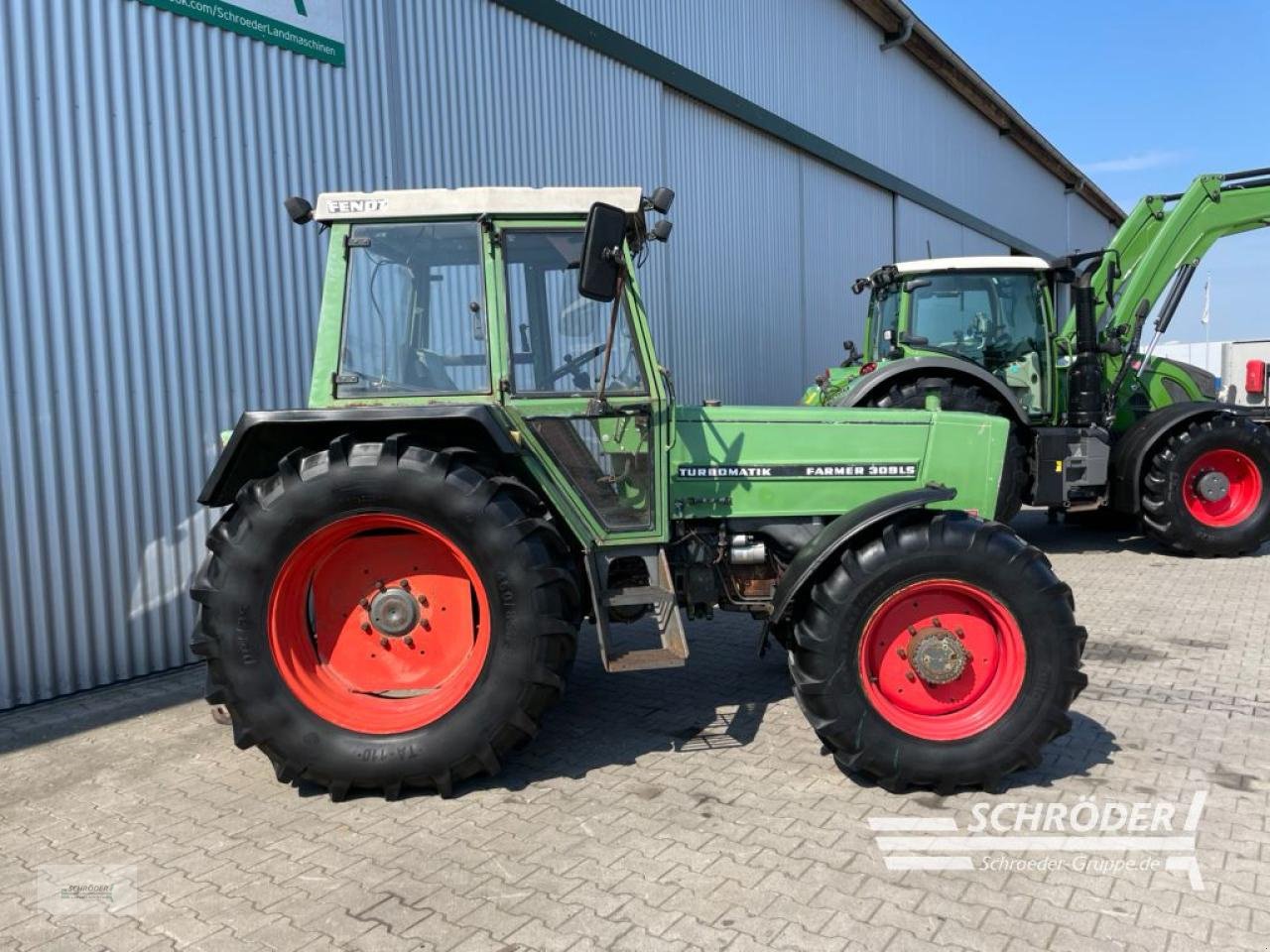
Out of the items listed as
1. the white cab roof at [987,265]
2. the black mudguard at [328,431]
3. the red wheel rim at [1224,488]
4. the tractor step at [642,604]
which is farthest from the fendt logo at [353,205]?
the red wheel rim at [1224,488]

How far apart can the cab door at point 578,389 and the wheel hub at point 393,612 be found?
29.7 inches

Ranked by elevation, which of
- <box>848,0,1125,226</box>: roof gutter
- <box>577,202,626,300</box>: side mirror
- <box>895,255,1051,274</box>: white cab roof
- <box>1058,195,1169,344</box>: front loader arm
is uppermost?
<box>848,0,1125,226</box>: roof gutter

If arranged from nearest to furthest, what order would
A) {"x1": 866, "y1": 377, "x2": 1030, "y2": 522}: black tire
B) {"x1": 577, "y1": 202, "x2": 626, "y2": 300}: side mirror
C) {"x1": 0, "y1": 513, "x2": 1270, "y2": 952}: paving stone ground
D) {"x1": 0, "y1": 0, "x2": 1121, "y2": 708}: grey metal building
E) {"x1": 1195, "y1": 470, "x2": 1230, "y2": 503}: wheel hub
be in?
{"x1": 0, "y1": 513, "x2": 1270, "y2": 952}: paving stone ground → {"x1": 577, "y1": 202, "x2": 626, "y2": 300}: side mirror → {"x1": 0, "y1": 0, "x2": 1121, "y2": 708}: grey metal building → {"x1": 866, "y1": 377, "x2": 1030, "y2": 522}: black tire → {"x1": 1195, "y1": 470, "x2": 1230, "y2": 503}: wheel hub

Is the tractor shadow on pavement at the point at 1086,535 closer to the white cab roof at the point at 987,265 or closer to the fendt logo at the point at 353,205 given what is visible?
the white cab roof at the point at 987,265

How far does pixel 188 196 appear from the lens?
5352mm

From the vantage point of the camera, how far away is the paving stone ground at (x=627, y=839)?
99.8 inches

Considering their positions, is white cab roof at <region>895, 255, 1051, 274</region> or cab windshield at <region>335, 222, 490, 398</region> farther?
white cab roof at <region>895, 255, 1051, 274</region>

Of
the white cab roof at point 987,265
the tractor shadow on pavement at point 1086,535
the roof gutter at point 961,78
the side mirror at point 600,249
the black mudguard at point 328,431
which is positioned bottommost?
the tractor shadow on pavement at point 1086,535

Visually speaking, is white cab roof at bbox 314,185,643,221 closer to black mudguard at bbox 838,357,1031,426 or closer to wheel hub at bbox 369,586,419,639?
wheel hub at bbox 369,586,419,639

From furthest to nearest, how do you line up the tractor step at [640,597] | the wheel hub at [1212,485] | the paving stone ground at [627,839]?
the wheel hub at [1212,485]
the tractor step at [640,597]
the paving stone ground at [627,839]

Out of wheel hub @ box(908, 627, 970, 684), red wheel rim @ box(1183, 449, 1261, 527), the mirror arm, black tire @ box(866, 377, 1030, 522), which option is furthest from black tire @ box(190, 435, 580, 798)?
red wheel rim @ box(1183, 449, 1261, 527)

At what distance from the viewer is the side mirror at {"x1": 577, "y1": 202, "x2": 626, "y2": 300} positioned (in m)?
3.10

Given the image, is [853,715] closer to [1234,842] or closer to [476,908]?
[1234,842]

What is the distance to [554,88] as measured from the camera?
797 centimetres
